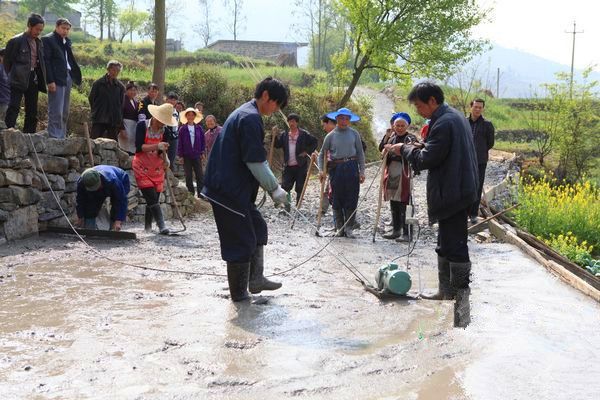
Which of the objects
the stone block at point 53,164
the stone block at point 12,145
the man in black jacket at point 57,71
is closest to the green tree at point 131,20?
the man in black jacket at point 57,71

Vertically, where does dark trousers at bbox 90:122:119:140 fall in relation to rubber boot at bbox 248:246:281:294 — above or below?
above

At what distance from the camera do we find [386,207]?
1411 cm

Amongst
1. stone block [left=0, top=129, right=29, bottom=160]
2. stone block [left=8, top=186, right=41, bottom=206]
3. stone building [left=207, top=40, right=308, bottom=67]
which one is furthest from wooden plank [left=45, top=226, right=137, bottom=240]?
stone building [left=207, top=40, right=308, bottom=67]

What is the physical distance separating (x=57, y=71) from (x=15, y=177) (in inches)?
87.7

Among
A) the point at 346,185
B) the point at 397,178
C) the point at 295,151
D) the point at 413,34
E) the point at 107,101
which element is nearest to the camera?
the point at 397,178

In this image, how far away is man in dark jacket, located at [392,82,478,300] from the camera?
541 cm

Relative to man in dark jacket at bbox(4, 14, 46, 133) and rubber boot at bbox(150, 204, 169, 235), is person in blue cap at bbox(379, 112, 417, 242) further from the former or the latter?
man in dark jacket at bbox(4, 14, 46, 133)

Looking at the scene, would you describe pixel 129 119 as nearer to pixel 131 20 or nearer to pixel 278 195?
pixel 278 195

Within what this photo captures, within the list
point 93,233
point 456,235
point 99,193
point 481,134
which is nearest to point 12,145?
point 99,193

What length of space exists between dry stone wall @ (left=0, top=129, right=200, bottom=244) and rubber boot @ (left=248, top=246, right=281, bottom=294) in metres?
3.44

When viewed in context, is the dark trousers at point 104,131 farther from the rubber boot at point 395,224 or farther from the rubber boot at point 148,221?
the rubber boot at point 395,224

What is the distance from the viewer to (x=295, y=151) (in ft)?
40.6

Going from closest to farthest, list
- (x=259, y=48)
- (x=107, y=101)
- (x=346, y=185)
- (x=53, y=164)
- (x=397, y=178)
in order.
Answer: (x=53, y=164)
(x=397, y=178)
(x=346, y=185)
(x=107, y=101)
(x=259, y=48)

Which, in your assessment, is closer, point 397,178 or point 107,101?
point 397,178
